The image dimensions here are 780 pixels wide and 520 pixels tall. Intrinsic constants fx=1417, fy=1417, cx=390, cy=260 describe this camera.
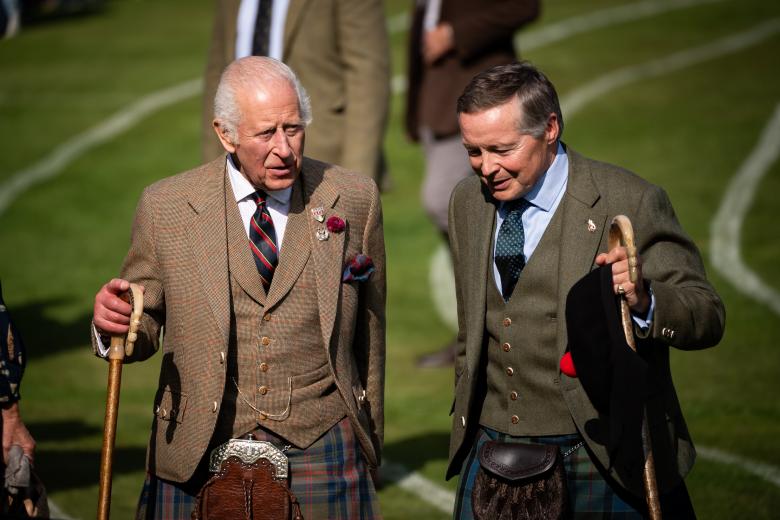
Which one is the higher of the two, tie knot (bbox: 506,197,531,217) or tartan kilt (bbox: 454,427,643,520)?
tie knot (bbox: 506,197,531,217)

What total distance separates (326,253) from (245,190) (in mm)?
399

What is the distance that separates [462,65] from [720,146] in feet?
28.0

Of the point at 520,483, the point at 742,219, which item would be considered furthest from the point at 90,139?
the point at 520,483


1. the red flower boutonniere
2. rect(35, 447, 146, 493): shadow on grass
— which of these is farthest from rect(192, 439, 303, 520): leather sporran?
rect(35, 447, 146, 493): shadow on grass

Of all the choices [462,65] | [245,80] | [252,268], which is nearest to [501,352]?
[252,268]

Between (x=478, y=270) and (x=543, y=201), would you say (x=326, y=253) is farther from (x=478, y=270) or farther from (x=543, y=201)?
(x=543, y=201)

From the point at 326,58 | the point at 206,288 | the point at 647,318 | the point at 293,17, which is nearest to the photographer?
the point at 647,318

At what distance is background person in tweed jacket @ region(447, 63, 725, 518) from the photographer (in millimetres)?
5078

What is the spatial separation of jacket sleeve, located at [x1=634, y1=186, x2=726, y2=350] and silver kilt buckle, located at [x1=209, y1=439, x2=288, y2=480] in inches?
55.8

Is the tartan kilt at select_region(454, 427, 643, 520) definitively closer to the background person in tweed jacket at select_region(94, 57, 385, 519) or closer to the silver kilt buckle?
the background person in tweed jacket at select_region(94, 57, 385, 519)

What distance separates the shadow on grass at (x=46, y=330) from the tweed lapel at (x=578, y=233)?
671 cm

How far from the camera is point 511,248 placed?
5293mm

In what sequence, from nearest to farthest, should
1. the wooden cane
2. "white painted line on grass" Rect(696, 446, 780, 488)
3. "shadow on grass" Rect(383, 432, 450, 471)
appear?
the wooden cane → "white painted line on grass" Rect(696, 446, 780, 488) → "shadow on grass" Rect(383, 432, 450, 471)

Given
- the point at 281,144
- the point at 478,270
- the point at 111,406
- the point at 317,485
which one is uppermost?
the point at 281,144
